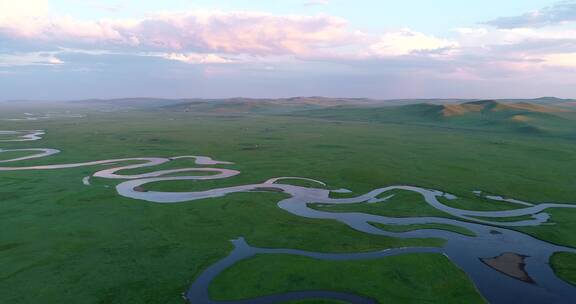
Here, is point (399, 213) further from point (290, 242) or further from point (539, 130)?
point (539, 130)

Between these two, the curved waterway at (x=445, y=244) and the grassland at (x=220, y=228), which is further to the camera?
the grassland at (x=220, y=228)

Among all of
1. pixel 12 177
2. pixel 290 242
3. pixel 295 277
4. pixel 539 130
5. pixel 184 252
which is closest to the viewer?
pixel 295 277

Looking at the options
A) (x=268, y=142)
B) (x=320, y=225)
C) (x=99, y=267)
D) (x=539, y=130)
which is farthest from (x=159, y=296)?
(x=539, y=130)

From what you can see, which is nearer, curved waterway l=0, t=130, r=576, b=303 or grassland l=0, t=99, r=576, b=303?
curved waterway l=0, t=130, r=576, b=303

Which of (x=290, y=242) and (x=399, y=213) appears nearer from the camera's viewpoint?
(x=290, y=242)

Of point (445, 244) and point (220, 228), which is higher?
point (220, 228)

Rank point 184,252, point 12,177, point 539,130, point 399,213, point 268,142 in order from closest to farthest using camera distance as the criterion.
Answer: point 184,252 → point 399,213 → point 12,177 → point 268,142 → point 539,130

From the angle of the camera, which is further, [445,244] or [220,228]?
[220,228]
